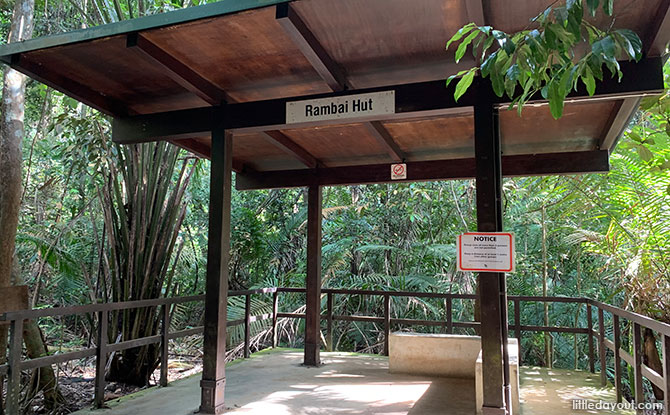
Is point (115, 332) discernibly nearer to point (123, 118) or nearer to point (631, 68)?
point (123, 118)

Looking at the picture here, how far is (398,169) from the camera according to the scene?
19.2ft

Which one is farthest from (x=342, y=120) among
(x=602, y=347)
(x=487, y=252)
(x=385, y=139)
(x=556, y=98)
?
(x=602, y=347)

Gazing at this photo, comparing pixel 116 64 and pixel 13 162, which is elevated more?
pixel 116 64

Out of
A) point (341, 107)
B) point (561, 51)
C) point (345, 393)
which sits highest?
point (341, 107)

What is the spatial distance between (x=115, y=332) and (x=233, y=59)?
331cm

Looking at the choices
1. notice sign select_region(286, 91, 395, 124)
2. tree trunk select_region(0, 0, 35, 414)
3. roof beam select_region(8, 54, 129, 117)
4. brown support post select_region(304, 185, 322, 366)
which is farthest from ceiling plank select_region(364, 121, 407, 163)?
tree trunk select_region(0, 0, 35, 414)

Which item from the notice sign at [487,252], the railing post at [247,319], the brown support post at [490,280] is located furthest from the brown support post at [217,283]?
the railing post at [247,319]

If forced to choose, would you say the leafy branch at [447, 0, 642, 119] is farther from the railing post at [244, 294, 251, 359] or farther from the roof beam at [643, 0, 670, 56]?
the railing post at [244, 294, 251, 359]

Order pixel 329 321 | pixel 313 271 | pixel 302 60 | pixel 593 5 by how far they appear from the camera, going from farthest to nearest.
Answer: pixel 329 321 → pixel 313 271 → pixel 302 60 → pixel 593 5

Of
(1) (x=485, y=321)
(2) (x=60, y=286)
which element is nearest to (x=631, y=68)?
(1) (x=485, y=321)

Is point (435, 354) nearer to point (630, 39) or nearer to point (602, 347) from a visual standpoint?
point (602, 347)

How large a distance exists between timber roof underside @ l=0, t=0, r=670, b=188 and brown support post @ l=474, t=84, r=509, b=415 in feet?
0.76

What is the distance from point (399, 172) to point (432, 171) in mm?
405

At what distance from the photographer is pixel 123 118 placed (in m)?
4.52
